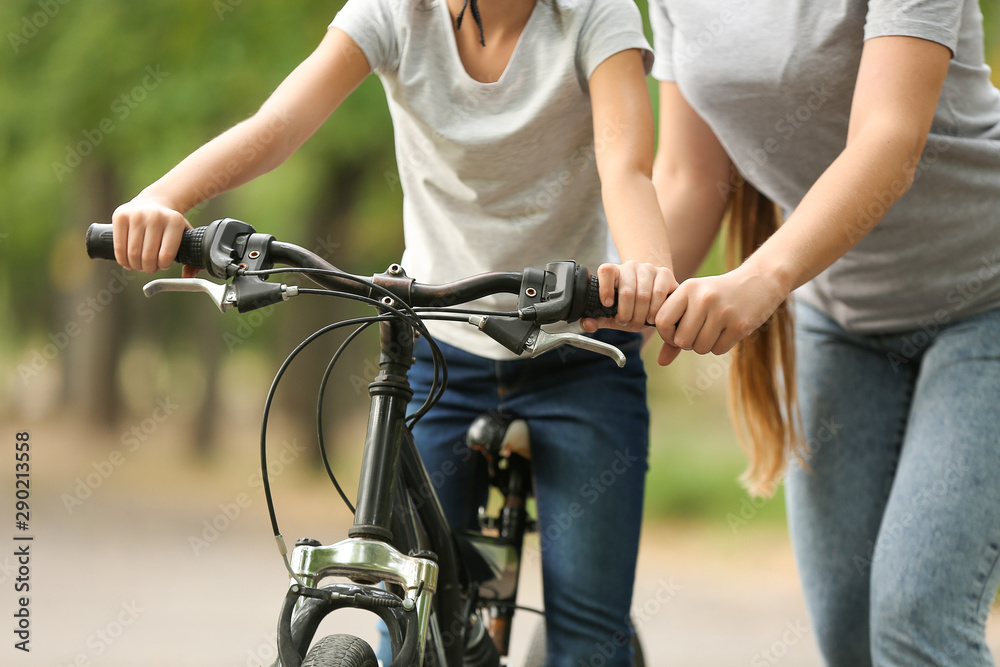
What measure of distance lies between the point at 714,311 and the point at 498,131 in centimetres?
67

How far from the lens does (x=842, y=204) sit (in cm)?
150

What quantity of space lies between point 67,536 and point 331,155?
3215 millimetres

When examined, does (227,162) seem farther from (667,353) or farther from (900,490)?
(900,490)

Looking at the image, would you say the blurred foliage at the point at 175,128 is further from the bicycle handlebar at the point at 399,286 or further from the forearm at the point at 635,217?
the bicycle handlebar at the point at 399,286

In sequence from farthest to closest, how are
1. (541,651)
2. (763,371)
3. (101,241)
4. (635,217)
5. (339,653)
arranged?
1. (763,371)
2. (541,651)
3. (635,217)
4. (101,241)
5. (339,653)

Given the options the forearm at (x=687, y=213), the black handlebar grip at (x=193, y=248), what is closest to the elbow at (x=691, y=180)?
the forearm at (x=687, y=213)

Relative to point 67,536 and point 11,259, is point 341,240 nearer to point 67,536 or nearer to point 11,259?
point 67,536

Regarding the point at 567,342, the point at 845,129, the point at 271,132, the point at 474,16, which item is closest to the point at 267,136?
the point at 271,132

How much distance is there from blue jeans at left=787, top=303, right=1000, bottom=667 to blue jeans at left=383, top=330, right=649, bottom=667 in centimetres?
45

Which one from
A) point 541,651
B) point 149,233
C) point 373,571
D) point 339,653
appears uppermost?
point 149,233

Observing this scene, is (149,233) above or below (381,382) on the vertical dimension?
above

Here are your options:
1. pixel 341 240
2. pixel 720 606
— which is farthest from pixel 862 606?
pixel 341 240

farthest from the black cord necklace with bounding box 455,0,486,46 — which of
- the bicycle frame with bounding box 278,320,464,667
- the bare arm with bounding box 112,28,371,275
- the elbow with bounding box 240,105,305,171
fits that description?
the bicycle frame with bounding box 278,320,464,667

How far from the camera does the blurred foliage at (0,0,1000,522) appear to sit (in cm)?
649
